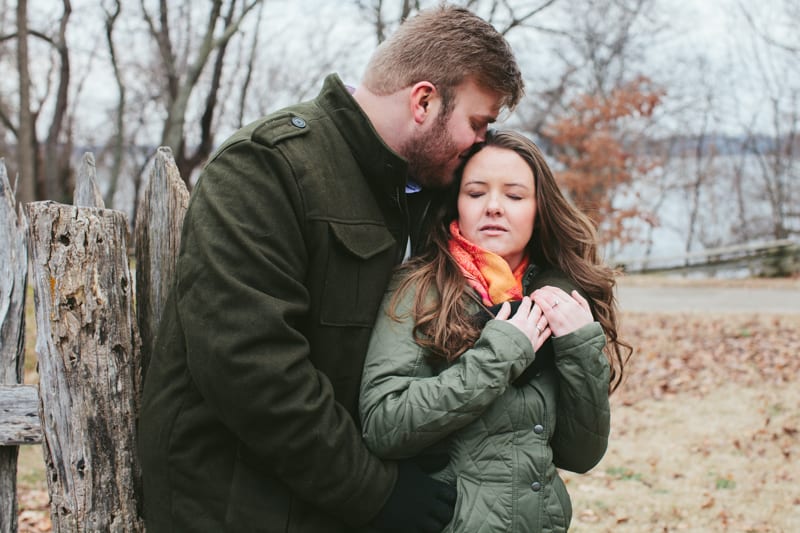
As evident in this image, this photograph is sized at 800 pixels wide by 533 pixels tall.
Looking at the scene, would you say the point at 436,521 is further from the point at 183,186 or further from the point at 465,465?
the point at 183,186

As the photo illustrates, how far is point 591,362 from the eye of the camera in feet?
7.06

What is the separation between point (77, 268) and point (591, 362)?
1.65 metres

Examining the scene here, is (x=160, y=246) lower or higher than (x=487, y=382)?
higher

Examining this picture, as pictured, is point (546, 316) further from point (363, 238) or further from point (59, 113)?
point (59, 113)

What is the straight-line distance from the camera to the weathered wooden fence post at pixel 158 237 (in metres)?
2.51

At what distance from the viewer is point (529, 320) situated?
7.04ft

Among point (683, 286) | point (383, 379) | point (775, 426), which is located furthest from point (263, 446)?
point (683, 286)

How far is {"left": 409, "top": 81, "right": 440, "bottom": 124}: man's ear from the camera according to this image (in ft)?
7.32

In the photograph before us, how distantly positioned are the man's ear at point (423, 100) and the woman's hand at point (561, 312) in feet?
2.23

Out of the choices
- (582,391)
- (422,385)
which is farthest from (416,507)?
(582,391)

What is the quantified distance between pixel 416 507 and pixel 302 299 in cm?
69

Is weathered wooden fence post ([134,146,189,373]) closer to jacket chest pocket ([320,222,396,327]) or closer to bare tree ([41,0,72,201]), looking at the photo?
jacket chest pocket ([320,222,396,327])

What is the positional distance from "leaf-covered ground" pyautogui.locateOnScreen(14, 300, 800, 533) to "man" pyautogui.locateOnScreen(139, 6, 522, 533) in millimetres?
1668

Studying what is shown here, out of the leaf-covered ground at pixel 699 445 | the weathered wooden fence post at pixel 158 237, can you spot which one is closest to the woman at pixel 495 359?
the weathered wooden fence post at pixel 158 237
